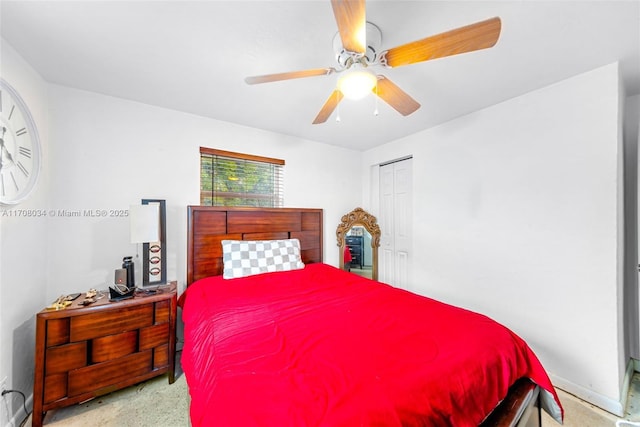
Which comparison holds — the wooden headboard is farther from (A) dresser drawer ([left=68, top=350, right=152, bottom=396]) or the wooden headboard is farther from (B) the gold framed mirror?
(A) dresser drawer ([left=68, top=350, right=152, bottom=396])

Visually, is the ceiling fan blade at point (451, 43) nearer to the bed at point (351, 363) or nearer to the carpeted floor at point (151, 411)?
the bed at point (351, 363)

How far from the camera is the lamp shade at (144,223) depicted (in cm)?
186

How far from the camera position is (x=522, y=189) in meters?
2.10

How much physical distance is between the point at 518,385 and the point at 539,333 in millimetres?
1155

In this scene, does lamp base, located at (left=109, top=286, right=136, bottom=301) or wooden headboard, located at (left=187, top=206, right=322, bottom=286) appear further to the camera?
wooden headboard, located at (left=187, top=206, right=322, bottom=286)

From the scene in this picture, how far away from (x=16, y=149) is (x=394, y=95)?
8.20 feet

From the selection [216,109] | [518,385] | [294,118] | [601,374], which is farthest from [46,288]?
[601,374]

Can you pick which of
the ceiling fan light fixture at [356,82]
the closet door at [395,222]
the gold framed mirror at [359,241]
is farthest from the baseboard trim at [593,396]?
the ceiling fan light fixture at [356,82]

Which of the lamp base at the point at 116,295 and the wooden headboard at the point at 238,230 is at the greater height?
the wooden headboard at the point at 238,230

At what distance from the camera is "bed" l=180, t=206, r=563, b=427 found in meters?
0.79

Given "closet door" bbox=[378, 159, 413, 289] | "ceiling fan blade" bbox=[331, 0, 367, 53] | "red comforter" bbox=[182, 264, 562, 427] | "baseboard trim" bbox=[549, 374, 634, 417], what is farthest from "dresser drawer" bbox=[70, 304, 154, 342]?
"baseboard trim" bbox=[549, 374, 634, 417]

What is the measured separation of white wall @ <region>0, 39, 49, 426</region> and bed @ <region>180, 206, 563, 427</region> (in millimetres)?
999

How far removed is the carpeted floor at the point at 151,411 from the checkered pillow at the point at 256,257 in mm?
992

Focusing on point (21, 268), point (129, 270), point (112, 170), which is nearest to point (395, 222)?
point (129, 270)
